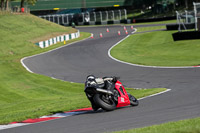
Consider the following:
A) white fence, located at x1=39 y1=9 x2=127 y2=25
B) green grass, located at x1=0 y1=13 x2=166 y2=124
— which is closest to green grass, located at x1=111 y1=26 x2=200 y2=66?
green grass, located at x1=0 y1=13 x2=166 y2=124

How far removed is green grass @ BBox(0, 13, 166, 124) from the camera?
1401 centimetres

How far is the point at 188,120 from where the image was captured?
9.52 m

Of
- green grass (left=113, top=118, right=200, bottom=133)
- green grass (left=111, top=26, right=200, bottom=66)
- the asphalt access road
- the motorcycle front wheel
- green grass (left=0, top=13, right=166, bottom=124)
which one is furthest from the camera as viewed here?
green grass (left=111, top=26, right=200, bottom=66)

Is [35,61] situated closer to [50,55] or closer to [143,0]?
[50,55]

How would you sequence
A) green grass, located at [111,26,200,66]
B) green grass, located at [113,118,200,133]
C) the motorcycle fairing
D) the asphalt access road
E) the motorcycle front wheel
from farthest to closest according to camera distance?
green grass, located at [111,26,200,66], the motorcycle fairing, the motorcycle front wheel, the asphalt access road, green grass, located at [113,118,200,133]

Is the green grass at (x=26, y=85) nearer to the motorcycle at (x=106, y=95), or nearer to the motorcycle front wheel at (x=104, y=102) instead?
the motorcycle at (x=106, y=95)

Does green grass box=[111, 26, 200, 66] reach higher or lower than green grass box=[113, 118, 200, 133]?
lower

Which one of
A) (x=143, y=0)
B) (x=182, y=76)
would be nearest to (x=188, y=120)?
(x=182, y=76)

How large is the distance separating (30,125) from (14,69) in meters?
19.9

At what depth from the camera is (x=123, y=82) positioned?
2197 cm

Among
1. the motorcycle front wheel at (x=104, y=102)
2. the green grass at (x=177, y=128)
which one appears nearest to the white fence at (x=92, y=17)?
the motorcycle front wheel at (x=104, y=102)

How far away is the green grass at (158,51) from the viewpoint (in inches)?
1122

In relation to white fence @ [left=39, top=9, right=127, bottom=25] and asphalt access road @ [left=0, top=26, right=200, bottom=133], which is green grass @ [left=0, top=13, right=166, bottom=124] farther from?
white fence @ [left=39, top=9, right=127, bottom=25]

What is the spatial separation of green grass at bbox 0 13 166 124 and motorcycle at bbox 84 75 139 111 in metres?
1.53
